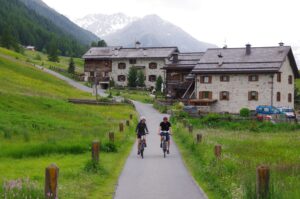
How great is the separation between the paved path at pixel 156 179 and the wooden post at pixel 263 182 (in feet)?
10.6

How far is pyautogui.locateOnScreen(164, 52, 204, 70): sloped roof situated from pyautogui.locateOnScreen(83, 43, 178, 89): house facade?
904 centimetres

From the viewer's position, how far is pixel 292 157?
821 inches

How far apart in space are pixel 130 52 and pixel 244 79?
138 ft

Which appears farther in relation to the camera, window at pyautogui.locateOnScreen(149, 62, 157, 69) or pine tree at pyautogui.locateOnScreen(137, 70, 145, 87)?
window at pyautogui.locateOnScreen(149, 62, 157, 69)

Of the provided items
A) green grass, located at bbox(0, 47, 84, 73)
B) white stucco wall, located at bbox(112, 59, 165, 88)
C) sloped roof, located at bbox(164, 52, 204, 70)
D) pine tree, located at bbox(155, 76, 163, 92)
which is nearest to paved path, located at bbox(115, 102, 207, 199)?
sloped roof, located at bbox(164, 52, 204, 70)

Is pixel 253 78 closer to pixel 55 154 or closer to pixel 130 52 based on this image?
pixel 130 52

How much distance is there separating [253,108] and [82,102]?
23171 mm

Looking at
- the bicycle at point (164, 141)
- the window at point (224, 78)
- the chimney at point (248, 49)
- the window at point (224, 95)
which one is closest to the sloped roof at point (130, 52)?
the chimney at point (248, 49)

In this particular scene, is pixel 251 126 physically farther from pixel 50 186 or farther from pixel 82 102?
pixel 50 186

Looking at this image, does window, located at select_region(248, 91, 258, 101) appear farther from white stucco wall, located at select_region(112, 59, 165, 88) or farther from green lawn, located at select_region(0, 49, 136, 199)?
white stucco wall, located at select_region(112, 59, 165, 88)

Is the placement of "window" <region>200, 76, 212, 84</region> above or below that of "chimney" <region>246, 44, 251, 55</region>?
below

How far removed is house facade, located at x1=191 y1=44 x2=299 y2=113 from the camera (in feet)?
212

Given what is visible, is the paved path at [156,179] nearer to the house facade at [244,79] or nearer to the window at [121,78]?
the house facade at [244,79]

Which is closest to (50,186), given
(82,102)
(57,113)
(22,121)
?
(22,121)
